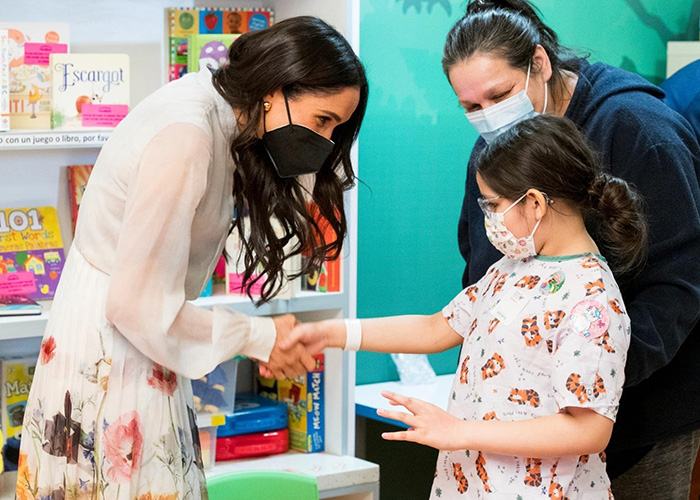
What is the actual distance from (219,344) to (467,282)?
2.37ft

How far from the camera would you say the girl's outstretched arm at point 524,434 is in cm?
157

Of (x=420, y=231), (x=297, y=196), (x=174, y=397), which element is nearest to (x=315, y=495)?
(x=174, y=397)

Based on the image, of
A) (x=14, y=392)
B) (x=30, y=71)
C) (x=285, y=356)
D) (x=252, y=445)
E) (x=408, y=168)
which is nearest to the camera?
(x=285, y=356)

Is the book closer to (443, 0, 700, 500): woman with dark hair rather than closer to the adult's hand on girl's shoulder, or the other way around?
the adult's hand on girl's shoulder

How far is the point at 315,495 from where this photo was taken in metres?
2.11

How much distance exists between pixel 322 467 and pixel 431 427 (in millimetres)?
1151

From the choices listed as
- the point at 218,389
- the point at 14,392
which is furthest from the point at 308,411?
the point at 14,392

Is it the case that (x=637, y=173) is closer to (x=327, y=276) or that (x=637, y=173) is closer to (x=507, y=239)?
(x=507, y=239)

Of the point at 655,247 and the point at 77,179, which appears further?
the point at 77,179

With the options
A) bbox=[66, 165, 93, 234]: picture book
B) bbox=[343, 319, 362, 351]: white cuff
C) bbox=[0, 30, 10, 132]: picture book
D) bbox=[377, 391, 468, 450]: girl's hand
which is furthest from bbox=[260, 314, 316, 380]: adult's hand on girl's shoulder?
bbox=[66, 165, 93, 234]: picture book

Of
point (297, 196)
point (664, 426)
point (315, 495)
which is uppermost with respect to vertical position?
point (297, 196)

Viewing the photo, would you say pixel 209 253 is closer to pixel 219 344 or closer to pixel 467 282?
pixel 219 344

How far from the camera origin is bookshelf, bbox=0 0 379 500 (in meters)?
2.60

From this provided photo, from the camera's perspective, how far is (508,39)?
6.15 ft
